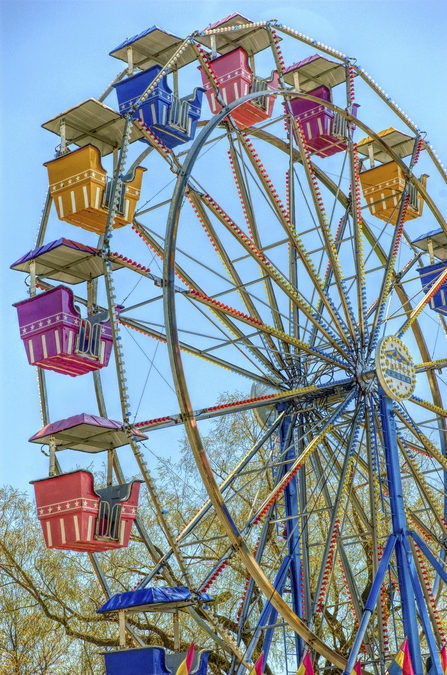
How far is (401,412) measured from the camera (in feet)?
38.1

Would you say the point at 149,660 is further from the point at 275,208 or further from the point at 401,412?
the point at 275,208

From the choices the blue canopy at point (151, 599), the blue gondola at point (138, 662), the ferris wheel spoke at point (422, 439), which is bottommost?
the blue gondola at point (138, 662)

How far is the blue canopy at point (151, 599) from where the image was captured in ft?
30.7

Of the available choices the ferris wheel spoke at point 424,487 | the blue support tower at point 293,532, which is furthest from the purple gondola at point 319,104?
the ferris wheel spoke at point 424,487

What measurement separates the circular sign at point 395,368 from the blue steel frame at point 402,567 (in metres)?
0.22

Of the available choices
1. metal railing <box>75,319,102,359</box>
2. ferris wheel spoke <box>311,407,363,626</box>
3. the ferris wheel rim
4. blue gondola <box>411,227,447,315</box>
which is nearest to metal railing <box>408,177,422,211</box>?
blue gondola <box>411,227,447,315</box>

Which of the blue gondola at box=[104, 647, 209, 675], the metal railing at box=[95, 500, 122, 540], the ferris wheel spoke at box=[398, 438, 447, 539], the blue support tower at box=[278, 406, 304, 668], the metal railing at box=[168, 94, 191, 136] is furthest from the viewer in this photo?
the ferris wheel spoke at box=[398, 438, 447, 539]

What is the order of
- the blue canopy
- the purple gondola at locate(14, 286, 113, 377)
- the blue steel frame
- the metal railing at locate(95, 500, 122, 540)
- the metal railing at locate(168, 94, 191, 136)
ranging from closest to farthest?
the blue canopy → the blue steel frame → the metal railing at locate(95, 500, 122, 540) → the purple gondola at locate(14, 286, 113, 377) → the metal railing at locate(168, 94, 191, 136)

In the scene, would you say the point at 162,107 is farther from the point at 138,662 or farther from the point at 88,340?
the point at 138,662

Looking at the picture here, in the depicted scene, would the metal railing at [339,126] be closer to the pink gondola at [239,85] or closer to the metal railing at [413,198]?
the pink gondola at [239,85]

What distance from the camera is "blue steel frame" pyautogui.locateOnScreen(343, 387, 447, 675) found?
9.59 metres

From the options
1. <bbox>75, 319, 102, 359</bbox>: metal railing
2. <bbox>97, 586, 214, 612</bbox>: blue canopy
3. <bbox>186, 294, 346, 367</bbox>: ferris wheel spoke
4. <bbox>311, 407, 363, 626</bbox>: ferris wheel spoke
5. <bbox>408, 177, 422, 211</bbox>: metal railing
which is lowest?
<bbox>97, 586, 214, 612</bbox>: blue canopy

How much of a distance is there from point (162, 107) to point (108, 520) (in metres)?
5.24

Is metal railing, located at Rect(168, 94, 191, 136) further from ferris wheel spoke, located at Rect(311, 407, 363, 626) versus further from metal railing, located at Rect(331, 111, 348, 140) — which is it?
ferris wheel spoke, located at Rect(311, 407, 363, 626)
